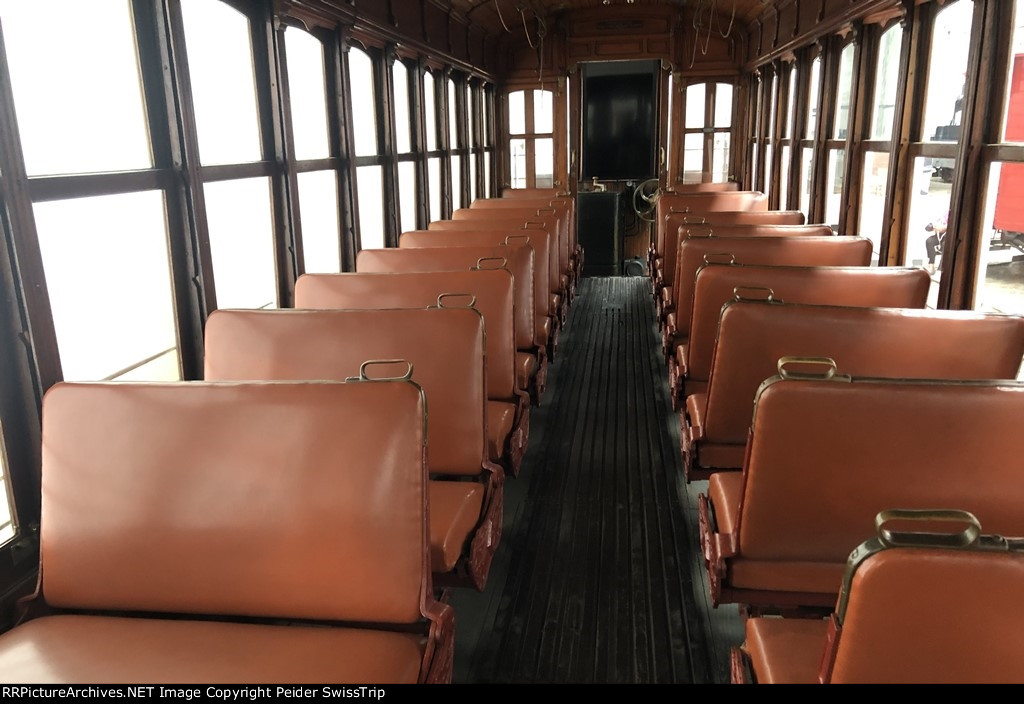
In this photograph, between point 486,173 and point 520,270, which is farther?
point 486,173

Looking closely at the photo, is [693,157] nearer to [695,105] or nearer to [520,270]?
[695,105]

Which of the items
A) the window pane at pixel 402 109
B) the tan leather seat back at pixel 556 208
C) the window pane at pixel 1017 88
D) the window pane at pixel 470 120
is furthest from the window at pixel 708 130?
the window pane at pixel 1017 88

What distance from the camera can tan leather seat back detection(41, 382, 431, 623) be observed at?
1.37 meters

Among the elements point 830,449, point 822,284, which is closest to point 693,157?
point 822,284

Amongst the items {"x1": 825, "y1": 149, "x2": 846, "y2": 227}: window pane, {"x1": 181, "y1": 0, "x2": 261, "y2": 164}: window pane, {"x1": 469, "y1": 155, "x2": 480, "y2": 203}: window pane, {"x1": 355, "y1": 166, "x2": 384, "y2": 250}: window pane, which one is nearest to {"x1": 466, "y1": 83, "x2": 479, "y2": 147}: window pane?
{"x1": 469, "y1": 155, "x2": 480, "y2": 203}: window pane

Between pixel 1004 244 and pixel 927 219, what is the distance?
89cm

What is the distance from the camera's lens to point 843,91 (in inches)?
206

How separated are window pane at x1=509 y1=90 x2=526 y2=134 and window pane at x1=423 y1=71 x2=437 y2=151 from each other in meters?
2.82

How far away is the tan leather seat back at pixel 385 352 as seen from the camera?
81.2 inches

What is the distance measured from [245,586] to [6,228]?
3.99 ft

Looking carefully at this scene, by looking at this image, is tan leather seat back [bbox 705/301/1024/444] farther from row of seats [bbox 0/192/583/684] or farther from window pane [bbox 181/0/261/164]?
window pane [bbox 181/0/261/164]

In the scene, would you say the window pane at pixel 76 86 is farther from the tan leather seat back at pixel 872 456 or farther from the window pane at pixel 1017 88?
the window pane at pixel 1017 88

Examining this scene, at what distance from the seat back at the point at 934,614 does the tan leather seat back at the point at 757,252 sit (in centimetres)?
243

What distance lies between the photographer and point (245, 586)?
1.41 metres
